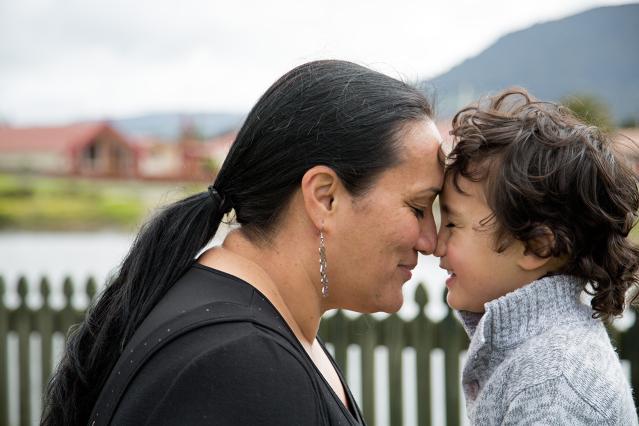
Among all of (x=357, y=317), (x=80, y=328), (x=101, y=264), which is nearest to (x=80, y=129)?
(x=101, y=264)

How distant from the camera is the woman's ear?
1.57m

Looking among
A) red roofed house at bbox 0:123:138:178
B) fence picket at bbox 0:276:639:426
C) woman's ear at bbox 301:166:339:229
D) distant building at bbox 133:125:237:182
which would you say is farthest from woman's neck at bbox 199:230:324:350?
red roofed house at bbox 0:123:138:178

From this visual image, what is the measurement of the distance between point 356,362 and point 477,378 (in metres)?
2.76

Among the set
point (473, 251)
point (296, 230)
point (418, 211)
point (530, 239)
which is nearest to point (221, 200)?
point (296, 230)

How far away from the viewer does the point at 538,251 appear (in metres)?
1.90

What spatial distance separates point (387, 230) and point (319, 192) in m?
0.20

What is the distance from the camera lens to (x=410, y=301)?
4.52 m

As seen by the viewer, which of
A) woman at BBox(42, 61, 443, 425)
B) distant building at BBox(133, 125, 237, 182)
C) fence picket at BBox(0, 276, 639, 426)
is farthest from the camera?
distant building at BBox(133, 125, 237, 182)

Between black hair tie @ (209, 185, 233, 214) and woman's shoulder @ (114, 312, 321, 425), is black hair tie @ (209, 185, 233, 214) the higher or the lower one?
the higher one

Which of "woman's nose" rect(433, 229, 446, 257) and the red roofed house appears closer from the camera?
"woman's nose" rect(433, 229, 446, 257)

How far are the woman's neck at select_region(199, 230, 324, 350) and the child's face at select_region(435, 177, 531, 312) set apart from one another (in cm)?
45

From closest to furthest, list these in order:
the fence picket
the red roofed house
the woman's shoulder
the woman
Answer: the woman's shoulder, the woman, the fence picket, the red roofed house

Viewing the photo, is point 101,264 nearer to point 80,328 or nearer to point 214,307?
point 80,328

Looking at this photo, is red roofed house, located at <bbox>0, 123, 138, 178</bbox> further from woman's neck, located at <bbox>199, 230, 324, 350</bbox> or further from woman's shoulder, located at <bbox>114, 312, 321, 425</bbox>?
woman's shoulder, located at <bbox>114, 312, 321, 425</bbox>
